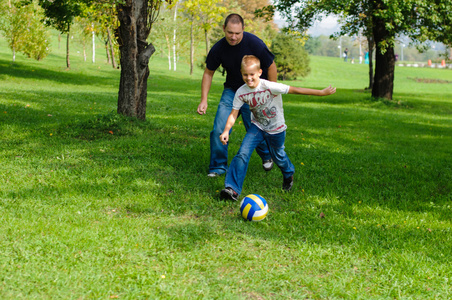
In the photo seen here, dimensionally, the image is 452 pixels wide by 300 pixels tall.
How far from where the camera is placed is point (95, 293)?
3057 mm

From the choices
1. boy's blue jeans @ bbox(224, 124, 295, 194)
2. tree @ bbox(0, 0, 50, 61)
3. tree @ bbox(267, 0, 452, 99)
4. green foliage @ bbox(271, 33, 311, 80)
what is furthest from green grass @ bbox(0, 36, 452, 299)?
green foliage @ bbox(271, 33, 311, 80)

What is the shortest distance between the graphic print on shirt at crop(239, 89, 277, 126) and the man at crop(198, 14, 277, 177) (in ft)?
2.52

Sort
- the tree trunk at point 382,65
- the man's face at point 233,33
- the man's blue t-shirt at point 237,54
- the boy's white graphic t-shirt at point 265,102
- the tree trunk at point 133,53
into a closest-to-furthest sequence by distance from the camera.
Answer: the boy's white graphic t-shirt at point 265,102 → the man's face at point 233,33 → the man's blue t-shirt at point 237,54 → the tree trunk at point 133,53 → the tree trunk at point 382,65

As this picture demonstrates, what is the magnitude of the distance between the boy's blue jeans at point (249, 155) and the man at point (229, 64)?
2.27 ft

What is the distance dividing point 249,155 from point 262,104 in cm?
64

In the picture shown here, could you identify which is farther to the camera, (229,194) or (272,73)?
(272,73)

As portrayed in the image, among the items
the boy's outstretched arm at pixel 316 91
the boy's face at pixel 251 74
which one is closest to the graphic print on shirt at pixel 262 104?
the boy's face at pixel 251 74

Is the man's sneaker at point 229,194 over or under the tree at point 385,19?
under

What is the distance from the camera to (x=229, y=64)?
5.85 m

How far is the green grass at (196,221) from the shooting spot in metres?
3.33

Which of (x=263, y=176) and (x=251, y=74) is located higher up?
(x=251, y=74)

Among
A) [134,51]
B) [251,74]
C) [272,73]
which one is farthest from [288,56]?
[251,74]

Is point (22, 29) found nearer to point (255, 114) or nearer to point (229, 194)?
point (255, 114)

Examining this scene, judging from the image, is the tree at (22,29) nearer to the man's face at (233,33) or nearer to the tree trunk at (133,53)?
the tree trunk at (133,53)
